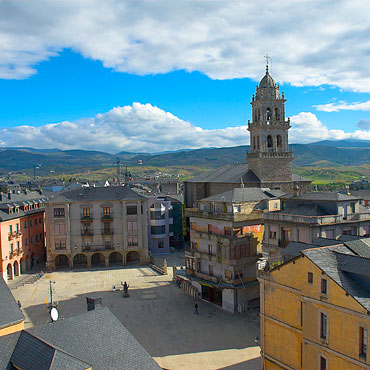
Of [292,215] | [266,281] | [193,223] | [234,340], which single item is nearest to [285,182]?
[193,223]

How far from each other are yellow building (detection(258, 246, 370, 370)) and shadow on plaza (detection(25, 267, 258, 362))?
23.8 feet

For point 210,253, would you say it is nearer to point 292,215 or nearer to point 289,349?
point 292,215

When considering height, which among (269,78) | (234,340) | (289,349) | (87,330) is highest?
(269,78)

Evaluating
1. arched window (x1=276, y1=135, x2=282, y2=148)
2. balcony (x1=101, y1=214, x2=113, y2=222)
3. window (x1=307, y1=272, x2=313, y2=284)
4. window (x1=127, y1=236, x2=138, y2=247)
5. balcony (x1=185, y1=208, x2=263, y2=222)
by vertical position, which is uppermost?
arched window (x1=276, y1=135, x2=282, y2=148)

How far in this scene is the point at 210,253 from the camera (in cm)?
4869

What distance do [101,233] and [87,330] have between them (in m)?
50.1

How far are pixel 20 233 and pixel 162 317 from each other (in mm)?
35491

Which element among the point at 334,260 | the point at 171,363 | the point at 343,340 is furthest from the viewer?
the point at 171,363

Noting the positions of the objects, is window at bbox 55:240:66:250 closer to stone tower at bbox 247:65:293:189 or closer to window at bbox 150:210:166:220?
window at bbox 150:210:166:220

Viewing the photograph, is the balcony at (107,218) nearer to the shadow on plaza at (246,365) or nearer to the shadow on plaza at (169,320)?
the shadow on plaza at (169,320)

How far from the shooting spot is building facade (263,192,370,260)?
37188 millimetres

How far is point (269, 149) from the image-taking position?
72.6m

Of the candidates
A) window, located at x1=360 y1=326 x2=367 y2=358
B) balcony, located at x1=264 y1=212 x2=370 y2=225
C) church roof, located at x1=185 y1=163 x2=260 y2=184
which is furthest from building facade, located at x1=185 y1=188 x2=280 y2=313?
window, located at x1=360 y1=326 x2=367 y2=358

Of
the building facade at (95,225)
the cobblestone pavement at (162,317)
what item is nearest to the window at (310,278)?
the cobblestone pavement at (162,317)
